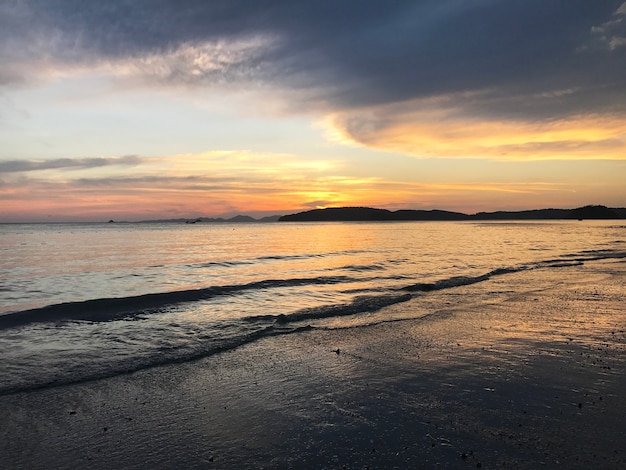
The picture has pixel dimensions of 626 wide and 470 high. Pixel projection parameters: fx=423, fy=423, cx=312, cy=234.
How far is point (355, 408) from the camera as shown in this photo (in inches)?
303

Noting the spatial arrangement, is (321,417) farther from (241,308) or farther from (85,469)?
(241,308)

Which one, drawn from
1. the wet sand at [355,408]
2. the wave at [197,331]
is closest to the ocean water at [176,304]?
the wave at [197,331]

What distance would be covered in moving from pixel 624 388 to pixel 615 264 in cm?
3135

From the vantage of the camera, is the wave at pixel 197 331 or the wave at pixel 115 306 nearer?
the wave at pixel 197 331

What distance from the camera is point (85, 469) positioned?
5848mm

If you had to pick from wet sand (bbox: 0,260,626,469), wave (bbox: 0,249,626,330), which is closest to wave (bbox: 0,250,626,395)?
wave (bbox: 0,249,626,330)

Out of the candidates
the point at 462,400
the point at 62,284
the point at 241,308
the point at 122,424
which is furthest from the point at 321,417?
the point at 62,284

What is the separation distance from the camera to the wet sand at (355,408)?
19.9ft

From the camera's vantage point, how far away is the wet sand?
6062 mm

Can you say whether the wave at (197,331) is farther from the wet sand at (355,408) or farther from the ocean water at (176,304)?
the wet sand at (355,408)

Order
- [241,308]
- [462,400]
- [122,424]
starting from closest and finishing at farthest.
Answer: [122,424] → [462,400] → [241,308]

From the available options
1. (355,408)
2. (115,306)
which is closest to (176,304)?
(115,306)

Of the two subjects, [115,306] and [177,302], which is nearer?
[115,306]

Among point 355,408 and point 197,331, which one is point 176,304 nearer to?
point 197,331
